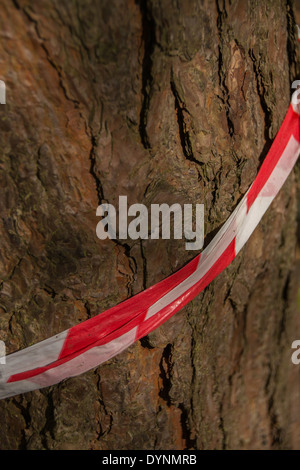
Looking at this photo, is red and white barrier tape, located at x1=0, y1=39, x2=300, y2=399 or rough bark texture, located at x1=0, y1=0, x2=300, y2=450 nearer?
rough bark texture, located at x1=0, y1=0, x2=300, y2=450

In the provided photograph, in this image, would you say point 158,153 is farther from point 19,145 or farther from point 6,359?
point 6,359

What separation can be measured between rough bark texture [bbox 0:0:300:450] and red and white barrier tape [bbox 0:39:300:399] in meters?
0.03

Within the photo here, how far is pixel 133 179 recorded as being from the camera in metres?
0.99

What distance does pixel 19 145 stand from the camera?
35.9 inches

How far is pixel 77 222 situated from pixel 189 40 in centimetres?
48

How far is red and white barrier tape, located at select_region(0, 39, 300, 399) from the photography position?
107cm

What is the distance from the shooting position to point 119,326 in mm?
1087

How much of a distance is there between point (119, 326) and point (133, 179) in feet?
1.22

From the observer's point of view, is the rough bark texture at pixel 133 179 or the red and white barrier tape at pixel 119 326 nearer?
the rough bark texture at pixel 133 179

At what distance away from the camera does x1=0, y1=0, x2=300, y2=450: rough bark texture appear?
0.88 meters

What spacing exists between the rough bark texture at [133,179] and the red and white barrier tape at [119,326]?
3 centimetres

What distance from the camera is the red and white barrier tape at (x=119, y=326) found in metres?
1.07

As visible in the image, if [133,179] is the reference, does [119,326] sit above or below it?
below

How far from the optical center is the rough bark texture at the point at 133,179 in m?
0.88
